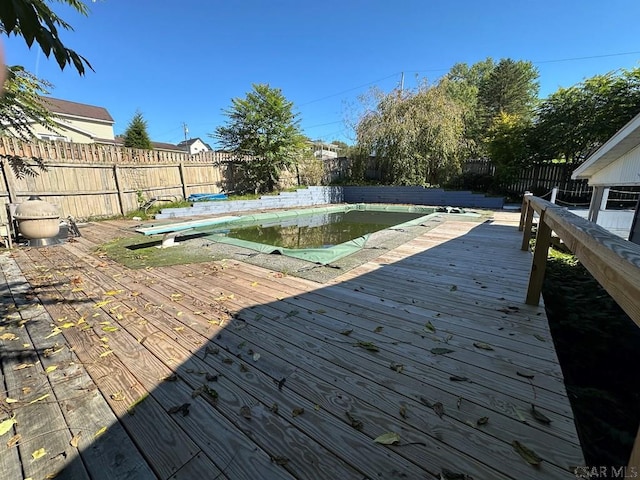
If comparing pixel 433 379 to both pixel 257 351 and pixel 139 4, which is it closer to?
pixel 257 351

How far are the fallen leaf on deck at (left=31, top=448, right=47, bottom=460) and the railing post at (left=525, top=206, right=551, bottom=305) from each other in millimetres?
3090

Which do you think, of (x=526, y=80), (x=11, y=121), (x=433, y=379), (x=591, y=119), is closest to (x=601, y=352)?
(x=433, y=379)

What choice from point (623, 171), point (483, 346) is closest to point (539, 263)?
point (483, 346)

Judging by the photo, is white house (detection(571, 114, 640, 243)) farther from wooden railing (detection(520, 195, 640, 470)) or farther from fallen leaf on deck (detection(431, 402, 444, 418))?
fallen leaf on deck (detection(431, 402, 444, 418))

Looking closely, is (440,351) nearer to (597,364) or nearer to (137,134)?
(597,364)

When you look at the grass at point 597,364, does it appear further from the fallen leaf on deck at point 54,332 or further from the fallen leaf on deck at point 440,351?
the fallen leaf on deck at point 54,332

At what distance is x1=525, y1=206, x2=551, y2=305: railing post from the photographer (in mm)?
2215

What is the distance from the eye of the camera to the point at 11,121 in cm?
275

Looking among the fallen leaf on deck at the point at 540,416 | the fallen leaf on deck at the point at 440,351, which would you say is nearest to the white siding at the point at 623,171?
the fallen leaf on deck at the point at 440,351

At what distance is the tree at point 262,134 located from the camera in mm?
10164

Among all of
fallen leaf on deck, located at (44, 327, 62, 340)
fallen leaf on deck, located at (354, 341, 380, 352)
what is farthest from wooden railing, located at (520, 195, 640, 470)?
fallen leaf on deck, located at (44, 327, 62, 340)

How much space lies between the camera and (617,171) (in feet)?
15.8

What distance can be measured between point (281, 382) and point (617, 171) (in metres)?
6.63

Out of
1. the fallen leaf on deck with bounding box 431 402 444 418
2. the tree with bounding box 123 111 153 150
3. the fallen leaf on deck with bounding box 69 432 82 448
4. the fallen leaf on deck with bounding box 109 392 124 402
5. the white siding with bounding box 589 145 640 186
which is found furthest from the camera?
the tree with bounding box 123 111 153 150
